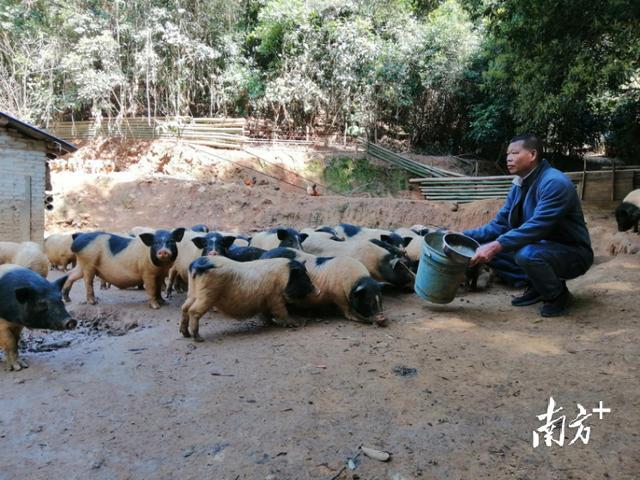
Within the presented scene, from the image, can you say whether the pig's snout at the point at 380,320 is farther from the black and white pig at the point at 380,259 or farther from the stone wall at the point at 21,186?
the stone wall at the point at 21,186

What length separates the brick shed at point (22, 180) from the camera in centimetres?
1077

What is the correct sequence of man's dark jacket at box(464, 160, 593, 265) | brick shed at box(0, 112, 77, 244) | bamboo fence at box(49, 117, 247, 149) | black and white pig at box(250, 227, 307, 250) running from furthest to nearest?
1. bamboo fence at box(49, 117, 247, 149)
2. brick shed at box(0, 112, 77, 244)
3. black and white pig at box(250, 227, 307, 250)
4. man's dark jacket at box(464, 160, 593, 265)

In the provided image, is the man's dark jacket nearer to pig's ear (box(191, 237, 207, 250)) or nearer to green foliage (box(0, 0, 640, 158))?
pig's ear (box(191, 237, 207, 250))

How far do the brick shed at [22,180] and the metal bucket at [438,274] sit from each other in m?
10.1

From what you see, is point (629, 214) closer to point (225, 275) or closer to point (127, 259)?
point (225, 275)

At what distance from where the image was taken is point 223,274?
486 cm

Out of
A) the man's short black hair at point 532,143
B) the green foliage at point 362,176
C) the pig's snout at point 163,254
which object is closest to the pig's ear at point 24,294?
the pig's snout at point 163,254

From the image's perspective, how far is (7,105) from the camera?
21750 mm

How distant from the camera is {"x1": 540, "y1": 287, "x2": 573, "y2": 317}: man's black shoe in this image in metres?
4.70

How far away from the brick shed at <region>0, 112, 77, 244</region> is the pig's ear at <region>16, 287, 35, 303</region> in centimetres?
809

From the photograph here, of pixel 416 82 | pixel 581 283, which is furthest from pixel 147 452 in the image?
pixel 416 82

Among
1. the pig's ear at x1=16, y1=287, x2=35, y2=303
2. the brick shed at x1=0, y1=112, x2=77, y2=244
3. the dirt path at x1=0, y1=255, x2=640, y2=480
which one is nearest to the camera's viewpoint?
the dirt path at x1=0, y1=255, x2=640, y2=480

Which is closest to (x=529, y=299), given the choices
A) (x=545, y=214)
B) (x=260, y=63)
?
(x=545, y=214)

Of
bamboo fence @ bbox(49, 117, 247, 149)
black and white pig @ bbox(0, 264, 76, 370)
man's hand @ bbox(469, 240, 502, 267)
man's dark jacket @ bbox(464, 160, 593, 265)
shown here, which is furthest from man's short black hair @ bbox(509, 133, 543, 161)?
bamboo fence @ bbox(49, 117, 247, 149)
